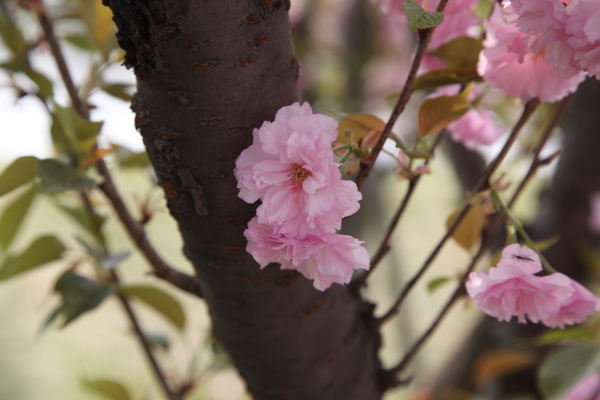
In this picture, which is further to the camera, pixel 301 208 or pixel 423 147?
pixel 423 147

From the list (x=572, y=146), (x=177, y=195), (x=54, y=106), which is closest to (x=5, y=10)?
(x=54, y=106)

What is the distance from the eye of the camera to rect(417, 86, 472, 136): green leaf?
37cm

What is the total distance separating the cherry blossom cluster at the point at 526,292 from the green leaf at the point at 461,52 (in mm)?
150

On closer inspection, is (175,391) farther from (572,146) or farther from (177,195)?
(572,146)

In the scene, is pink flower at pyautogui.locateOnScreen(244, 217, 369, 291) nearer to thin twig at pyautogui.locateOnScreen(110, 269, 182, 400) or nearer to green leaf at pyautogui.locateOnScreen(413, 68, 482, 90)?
green leaf at pyautogui.locateOnScreen(413, 68, 482, 90)

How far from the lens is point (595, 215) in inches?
34.2

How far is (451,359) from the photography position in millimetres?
1097

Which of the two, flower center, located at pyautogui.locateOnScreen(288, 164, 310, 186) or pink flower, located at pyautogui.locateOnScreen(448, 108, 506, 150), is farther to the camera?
pink flower, located at pyautogui.locateOnScreen(448, 108, 506, 150)

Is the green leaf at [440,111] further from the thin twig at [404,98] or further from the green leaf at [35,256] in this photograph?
the green leaf at [35,256]

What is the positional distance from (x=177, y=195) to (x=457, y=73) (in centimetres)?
22

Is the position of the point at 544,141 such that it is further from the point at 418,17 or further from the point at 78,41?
the point at 78,41

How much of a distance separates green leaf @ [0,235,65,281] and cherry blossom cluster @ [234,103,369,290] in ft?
1.04

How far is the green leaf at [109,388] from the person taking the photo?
0.61 meters

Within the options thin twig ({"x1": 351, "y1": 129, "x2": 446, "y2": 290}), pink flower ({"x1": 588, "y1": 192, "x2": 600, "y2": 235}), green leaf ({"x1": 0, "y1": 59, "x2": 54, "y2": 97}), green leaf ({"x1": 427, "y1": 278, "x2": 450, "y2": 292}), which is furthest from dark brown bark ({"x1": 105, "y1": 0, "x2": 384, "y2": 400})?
pink flower ({"x1": 588, "y1": 192, "x2": 600, "y2": 235})
